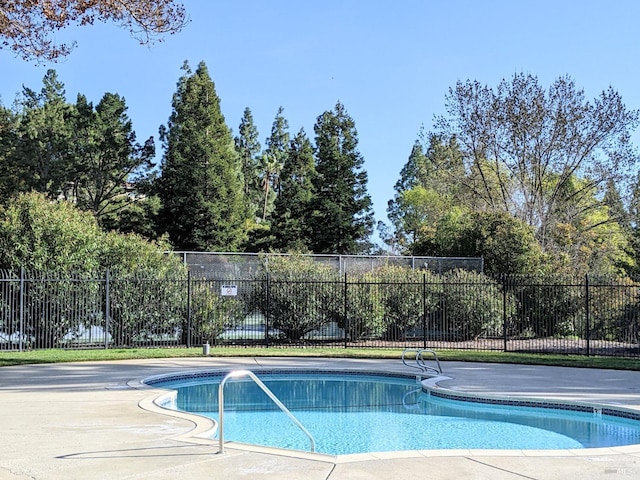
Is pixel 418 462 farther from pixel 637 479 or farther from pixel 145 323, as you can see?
pixel 145 323

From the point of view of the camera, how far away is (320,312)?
22.2 meters

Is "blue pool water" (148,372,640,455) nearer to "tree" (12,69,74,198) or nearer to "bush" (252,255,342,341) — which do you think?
"bush" (252,255,342,341)

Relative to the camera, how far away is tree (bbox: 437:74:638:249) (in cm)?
3111

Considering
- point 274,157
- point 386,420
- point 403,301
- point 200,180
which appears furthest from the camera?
point 274,157

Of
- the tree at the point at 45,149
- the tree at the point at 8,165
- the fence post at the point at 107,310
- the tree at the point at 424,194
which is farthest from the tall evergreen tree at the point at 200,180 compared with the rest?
the fence post at the point at 107,310

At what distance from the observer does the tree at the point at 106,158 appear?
4188 cm

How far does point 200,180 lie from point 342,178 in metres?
9.20

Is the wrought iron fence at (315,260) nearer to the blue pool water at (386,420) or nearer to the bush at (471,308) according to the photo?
the bush at (471,308)

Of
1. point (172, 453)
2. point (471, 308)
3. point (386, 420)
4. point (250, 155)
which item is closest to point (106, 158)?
point (250, 155)

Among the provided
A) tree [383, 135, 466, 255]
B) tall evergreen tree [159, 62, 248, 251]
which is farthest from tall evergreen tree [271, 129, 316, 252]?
tree [383, 135, 466, 255]

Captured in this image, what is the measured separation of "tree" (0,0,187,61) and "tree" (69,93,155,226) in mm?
29138

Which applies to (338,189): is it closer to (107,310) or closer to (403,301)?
(403,301)

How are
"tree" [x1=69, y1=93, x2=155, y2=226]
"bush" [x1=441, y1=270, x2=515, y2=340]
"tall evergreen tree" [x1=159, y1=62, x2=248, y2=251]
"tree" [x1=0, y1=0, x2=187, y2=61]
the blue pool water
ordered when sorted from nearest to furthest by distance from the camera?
the blue pool water, "tree" [x1=0, y1=0, x2=187, y2=61], "bush" [x1=441, y1=270, x2=515, y2=340], "tall evergreen tree" [x1=159, y1=62, x2=248, y2=251], "tree" [x1=69, y1=93, x2=155, y2=226]

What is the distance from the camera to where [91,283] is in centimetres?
1997
